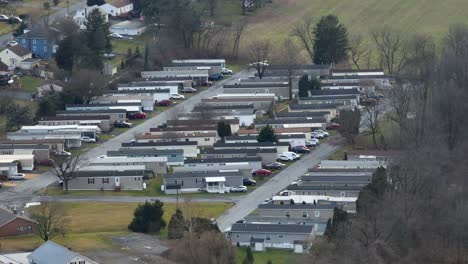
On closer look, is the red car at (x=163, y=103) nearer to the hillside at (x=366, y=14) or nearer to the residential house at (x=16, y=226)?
the hillside at (x=366, y=14)

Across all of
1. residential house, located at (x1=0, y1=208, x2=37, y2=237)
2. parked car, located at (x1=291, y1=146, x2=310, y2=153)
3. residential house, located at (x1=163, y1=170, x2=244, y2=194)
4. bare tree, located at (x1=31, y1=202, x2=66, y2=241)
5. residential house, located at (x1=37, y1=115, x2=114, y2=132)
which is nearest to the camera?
bare tree, located at (x1=31, y1=202, x2=66, y2=241)

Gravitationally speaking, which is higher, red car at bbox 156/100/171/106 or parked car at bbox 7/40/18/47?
parked car at bbox 7/40/18/47

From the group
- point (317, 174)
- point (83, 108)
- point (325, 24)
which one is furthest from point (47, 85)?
point (317, 174)

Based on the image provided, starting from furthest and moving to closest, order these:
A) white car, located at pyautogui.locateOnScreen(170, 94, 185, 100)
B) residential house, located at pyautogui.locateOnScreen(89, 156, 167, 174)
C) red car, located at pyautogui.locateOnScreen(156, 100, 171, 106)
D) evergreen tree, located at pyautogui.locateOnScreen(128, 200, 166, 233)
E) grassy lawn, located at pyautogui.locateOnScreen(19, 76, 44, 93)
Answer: grassy lawn, located at pyautogui.locateOnScreen(19, 76, 44, 93) → white car, located at pyautogui.locateOnScreen(170, 94, 185, 100) → red car, located at pyautogui.locateOnScreen(156, 100, 171, 106) → residential house, located at pyautogui.locateOnScreen(89, 156, 167, 174) → evergreen tree, located at pyautogui.locateOnScreen(128, 200, 166, 233)

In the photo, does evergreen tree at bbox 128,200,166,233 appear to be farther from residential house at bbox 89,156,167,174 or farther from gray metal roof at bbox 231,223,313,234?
Answer: residential house at bbox 89,156,167,174

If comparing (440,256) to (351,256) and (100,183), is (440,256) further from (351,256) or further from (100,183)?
A: (100,183)

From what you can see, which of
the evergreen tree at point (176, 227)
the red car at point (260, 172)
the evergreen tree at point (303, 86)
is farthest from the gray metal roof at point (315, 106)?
the evergreen tree at point (176, 227)

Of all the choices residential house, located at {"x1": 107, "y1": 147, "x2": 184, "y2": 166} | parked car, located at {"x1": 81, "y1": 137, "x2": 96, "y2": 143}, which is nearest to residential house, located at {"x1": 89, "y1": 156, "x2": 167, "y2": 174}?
residential house, located at {"x1": 107, "y1": 147, "x2": 184, "y2": 166}
